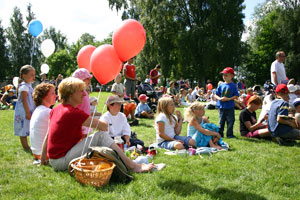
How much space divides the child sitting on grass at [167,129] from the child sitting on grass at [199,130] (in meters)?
0.24

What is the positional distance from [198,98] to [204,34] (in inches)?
346

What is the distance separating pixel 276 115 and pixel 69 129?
174 inches

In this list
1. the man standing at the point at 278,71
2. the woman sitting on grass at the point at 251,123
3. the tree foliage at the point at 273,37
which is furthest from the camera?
the tree foliage at the point at 273,37

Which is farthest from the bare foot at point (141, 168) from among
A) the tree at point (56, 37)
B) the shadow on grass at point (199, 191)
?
the tree at point (56, 37)

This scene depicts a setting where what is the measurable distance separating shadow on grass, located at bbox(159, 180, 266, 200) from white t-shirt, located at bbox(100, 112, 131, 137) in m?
1.82

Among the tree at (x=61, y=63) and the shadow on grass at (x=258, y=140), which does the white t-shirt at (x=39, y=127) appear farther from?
the tree at (x=61, y=63)

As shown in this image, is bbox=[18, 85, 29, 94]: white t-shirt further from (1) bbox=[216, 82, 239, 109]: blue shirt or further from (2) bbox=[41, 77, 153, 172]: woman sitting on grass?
(1) bbox=[216, 82, 239, 109]: blue shirt

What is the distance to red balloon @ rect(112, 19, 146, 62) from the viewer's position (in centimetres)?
375

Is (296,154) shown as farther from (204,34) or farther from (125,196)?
(204,34)

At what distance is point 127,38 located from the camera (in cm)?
374

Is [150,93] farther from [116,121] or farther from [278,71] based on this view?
[116,121]

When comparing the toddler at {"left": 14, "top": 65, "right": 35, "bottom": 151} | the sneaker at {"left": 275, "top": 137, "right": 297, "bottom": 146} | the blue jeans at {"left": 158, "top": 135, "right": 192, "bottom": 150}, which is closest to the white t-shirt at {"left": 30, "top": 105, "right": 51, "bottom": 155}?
the toddler at {"left": 14, "top": 65, "right": 35, "bottom": 151}

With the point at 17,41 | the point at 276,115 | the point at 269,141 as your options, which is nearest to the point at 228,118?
the point at 269,141

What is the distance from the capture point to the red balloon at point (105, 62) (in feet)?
12.3
